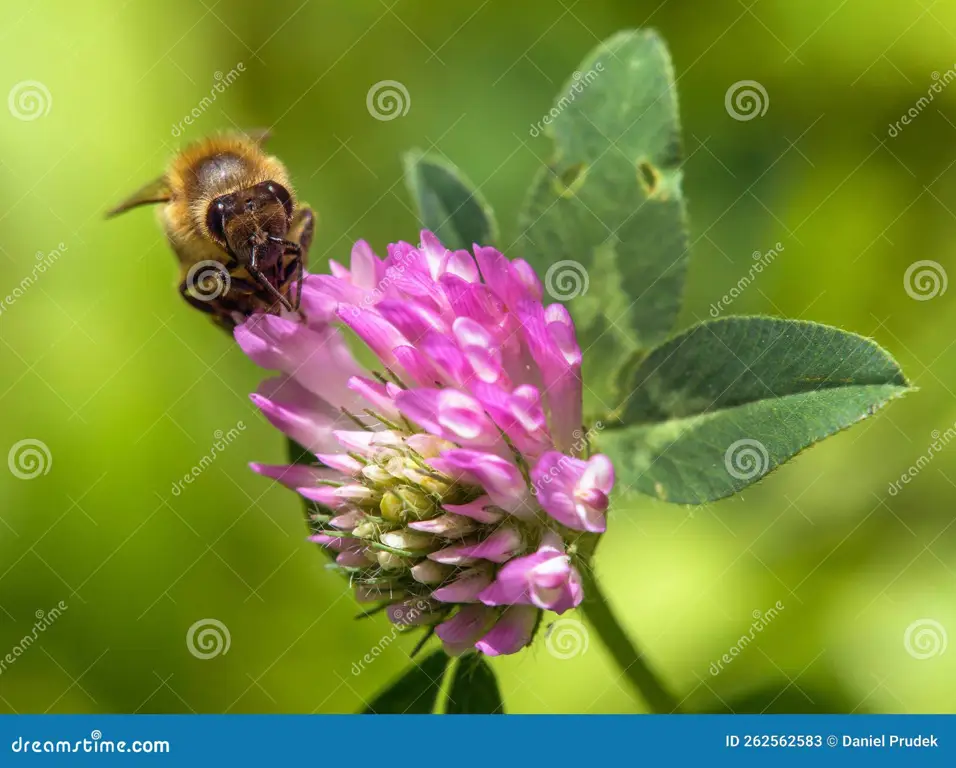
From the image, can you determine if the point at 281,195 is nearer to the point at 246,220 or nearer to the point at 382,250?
the point at 246,220

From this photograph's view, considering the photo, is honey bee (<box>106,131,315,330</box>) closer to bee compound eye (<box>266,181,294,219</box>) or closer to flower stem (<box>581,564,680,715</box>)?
bee compound eye (<box>266,181,294,219</box>)

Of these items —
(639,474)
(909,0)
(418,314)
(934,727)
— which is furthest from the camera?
(909,0)

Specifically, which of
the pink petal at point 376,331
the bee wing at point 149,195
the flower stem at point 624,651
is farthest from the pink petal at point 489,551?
the bee wing at point 149,195

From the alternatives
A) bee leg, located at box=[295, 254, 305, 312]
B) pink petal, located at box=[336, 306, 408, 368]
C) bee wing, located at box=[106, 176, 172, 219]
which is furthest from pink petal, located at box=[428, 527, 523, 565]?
bee wing, located at box=[106, 176, 172, 219]

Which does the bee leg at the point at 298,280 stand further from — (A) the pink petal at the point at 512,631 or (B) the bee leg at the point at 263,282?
(A) the pink petal at the point at 512,631

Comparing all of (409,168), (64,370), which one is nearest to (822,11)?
(409,168)

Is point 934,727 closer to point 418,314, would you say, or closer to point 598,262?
point 598,262
